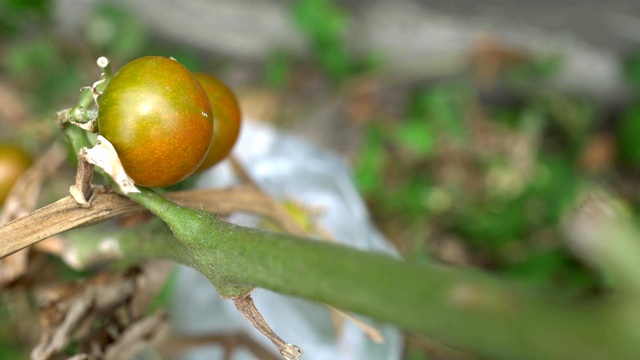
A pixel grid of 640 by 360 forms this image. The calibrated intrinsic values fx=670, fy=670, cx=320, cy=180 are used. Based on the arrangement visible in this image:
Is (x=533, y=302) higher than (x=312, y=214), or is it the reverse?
(x=533, y=302)

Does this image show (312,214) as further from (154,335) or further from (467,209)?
(467,209)

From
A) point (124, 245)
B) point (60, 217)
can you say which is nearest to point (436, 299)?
point (60, 217)

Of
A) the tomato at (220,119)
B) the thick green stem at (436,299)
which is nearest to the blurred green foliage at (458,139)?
the tomato at (220,119)

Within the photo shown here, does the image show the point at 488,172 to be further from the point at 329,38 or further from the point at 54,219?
the point at 54,219

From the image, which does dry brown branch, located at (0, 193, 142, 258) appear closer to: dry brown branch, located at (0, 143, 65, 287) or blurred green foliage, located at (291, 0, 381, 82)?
dry brown branch, located at (0, 143, 65, 287)

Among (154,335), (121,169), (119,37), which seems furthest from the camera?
(119,37)

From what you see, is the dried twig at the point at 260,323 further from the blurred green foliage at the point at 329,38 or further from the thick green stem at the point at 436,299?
the blurred green foliage at the point at 329,38

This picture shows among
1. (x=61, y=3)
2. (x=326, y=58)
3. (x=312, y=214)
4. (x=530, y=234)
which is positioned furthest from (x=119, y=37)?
(x=530, y=234)
